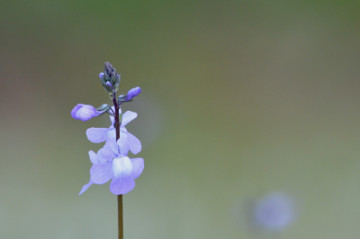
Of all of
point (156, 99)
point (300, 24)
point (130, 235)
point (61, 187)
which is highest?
point (300, 24)

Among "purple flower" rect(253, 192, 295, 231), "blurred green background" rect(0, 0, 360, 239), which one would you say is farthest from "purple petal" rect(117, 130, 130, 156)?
"blurred green background" rect(0, 0, 360, 239)

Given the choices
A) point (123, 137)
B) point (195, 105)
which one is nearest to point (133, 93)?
point (123, 137)

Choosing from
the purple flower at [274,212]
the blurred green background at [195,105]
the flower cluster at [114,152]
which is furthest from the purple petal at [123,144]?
the blurred green background at [195,105]

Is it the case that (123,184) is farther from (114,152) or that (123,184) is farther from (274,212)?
(274,212)

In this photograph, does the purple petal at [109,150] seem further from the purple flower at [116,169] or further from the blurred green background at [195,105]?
the blurred green background at [195,105]

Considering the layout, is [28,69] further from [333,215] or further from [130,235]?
[333,215]

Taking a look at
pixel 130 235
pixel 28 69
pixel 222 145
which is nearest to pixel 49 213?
pixel 130 235
